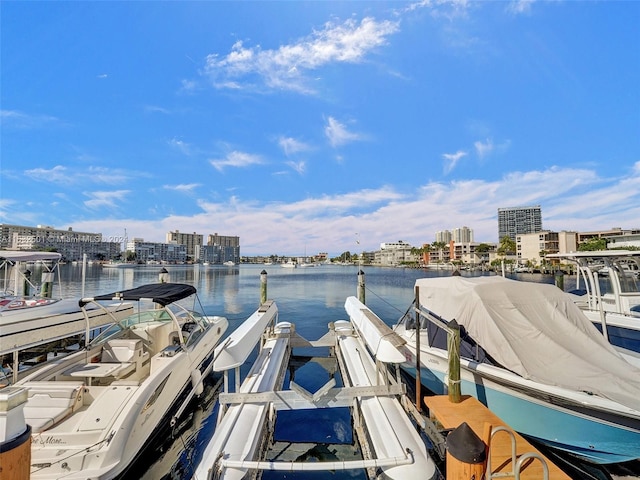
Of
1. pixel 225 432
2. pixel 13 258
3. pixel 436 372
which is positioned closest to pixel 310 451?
pixel 225 432

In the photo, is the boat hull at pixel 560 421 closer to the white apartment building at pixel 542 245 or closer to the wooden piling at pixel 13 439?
A: the wooden piling at pixel 13 439

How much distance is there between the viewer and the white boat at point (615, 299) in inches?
341

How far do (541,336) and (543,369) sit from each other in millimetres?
784

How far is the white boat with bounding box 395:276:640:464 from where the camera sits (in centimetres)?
525

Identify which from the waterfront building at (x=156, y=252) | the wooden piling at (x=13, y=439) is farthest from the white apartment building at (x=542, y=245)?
the waterfront building at (x=156, y=252)

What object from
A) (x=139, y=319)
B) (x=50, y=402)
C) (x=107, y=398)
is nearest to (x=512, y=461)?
(x=107, y=398)

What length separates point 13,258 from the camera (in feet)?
41.3

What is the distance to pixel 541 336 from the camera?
6.41 meters

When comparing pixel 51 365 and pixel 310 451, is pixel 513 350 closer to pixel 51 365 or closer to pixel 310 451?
pixel 310 451

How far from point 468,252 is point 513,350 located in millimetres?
130378

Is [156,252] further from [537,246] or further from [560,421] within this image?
[560,421]

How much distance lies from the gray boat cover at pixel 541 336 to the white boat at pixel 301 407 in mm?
2096

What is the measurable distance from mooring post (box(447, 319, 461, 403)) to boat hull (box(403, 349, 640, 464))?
78 cm

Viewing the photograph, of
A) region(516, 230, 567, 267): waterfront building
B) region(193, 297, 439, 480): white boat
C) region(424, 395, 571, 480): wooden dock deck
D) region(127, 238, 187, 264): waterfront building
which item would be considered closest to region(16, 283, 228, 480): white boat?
region(193, 297, 439, 480): white boat
